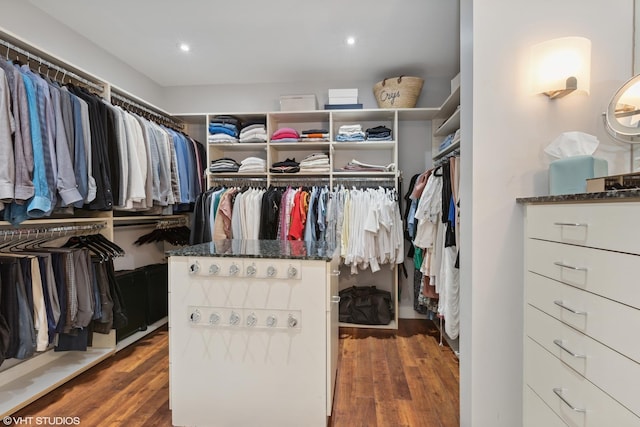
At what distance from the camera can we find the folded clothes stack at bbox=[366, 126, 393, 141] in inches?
111

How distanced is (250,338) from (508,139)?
1.48 meters

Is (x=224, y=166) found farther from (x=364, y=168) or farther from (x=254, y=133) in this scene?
(x=364, y=168)

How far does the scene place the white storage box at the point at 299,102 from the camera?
2.85 meters

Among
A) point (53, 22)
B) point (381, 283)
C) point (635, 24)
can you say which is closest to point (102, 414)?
point (381, 283)

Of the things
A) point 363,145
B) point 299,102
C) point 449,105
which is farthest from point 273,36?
point 449,105

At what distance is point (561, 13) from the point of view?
48.4 inches

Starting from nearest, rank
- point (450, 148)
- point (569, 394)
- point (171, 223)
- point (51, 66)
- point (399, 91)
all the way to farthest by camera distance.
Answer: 1. point (569, 394)
2. point (51, 66)
3. point (450, 148)
4. point (399, 91)
5. point (171, 223)

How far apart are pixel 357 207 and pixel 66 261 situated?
211 cm

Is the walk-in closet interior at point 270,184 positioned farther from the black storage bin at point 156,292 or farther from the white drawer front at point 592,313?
the white drawer front at point 592,313

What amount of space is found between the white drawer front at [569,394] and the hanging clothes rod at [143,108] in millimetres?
3117

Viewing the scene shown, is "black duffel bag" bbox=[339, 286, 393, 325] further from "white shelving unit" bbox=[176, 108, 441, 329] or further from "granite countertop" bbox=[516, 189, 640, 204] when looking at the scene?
"granite countertop" bbox=[516, 189, 640, 204]

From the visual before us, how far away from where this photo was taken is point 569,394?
0.95 metres

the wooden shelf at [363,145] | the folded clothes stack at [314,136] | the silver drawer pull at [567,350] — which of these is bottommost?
the silver drawer pull at [567,350]

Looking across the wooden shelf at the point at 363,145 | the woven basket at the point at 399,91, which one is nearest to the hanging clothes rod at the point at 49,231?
the wooden shelf at the point at 363,145
